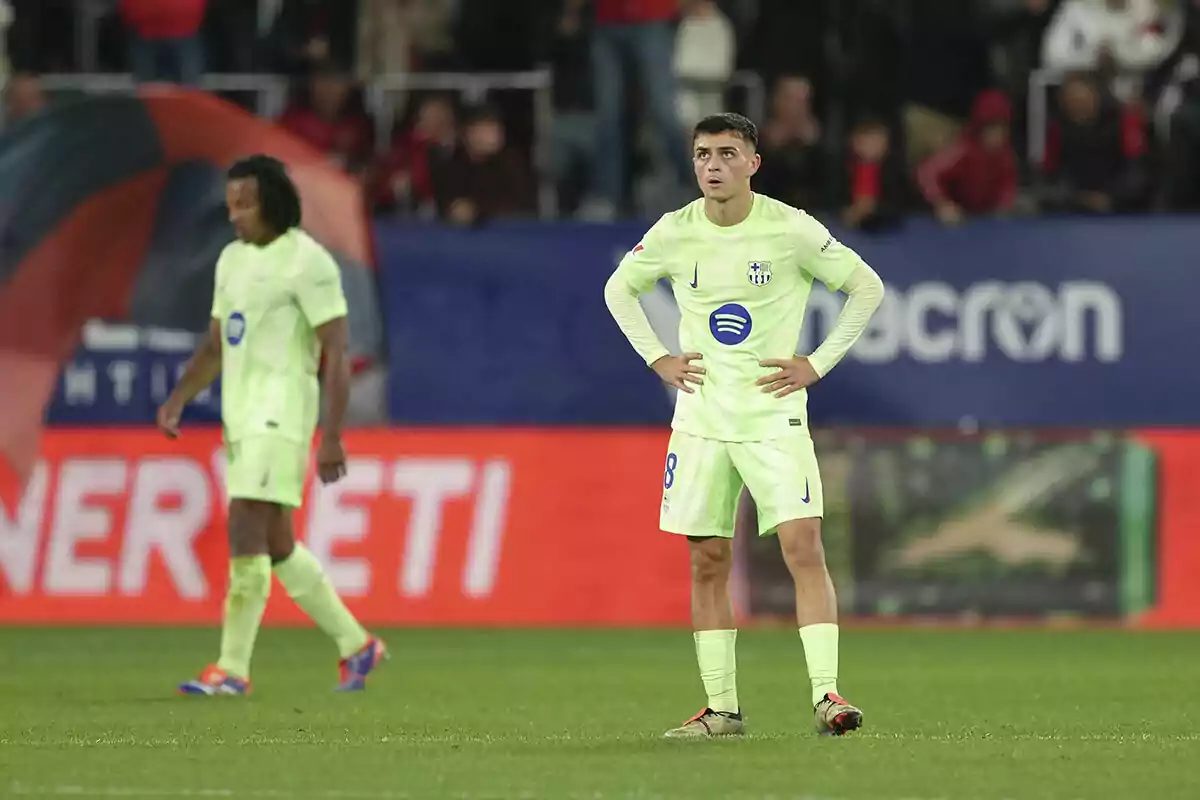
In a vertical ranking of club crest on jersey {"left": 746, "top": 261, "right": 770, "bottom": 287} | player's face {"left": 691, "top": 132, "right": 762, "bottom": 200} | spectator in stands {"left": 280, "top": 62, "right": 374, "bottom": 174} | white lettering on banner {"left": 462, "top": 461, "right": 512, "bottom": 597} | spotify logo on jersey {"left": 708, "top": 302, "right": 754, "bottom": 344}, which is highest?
spectator in stands {"left": 280, "top": 62, "right": 374, "bottom": 174}

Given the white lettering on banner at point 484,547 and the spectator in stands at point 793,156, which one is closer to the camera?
the white lettering on banner at point 484,547

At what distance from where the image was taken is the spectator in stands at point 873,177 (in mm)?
19859

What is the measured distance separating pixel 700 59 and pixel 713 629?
413 inches

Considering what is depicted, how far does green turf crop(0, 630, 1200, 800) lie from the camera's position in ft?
28.0

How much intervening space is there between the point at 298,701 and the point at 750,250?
355cm

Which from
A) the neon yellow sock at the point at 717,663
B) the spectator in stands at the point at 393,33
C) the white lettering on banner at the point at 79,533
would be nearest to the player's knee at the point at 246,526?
the neon yellow sock at the point at 717,663

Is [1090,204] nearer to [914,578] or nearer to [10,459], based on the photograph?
[914,578]

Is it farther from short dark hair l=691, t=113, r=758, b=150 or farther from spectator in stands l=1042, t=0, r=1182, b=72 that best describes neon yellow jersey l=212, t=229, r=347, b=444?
spectator in stands l=1042, t=0, r=1182, b=72

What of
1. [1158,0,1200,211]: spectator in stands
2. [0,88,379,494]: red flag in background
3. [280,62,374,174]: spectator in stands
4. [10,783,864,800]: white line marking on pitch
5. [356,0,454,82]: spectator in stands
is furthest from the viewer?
[356,0,454,82]: spectator in stands

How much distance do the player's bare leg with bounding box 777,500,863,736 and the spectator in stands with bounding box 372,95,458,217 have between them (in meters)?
10.9

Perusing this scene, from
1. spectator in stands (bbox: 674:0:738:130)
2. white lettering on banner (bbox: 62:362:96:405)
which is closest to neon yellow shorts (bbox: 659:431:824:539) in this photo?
spectator in stands (bbox: 674:0:738:130)

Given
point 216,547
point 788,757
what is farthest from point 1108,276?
point 788,757

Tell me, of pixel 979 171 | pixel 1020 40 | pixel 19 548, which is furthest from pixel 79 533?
pixel 1020 40

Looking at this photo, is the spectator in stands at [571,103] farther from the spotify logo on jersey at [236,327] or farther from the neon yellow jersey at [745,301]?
the neon yellow jersey at [745,301]
